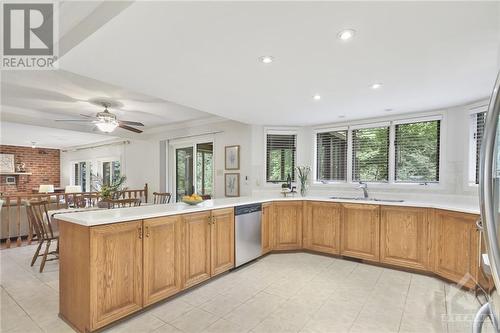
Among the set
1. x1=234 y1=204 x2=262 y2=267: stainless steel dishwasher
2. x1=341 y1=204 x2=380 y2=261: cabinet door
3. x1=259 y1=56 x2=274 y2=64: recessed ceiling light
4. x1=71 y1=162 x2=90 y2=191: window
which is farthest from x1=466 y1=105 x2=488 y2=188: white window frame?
x1=71 y1=162 x2=90 y2=191: window

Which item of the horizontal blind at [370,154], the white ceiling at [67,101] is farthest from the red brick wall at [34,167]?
the horizontal blind at [370,154]

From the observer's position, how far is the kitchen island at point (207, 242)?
6.48ft

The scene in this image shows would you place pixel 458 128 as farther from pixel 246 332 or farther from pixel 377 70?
pixel 246 332

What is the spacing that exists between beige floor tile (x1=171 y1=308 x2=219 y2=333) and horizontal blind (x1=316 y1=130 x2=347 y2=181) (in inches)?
126

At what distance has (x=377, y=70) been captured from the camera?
2238 mm

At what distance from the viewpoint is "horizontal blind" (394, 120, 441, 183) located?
12.0 ft

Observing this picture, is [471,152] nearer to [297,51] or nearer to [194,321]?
[297,51]

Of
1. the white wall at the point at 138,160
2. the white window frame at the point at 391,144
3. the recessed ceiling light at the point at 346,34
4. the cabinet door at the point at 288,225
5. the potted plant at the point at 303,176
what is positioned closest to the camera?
the recessed ceiling light at the point at 346,34

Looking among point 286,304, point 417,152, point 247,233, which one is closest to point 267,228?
point 247,233

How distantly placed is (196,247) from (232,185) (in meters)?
2.16

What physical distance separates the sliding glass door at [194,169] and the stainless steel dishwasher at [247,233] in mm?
1931

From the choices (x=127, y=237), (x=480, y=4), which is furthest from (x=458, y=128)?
(x=127, y=237)

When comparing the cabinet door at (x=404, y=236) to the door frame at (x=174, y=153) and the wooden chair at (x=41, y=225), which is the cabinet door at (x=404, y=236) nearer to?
the door frame at (x=174, y=153)

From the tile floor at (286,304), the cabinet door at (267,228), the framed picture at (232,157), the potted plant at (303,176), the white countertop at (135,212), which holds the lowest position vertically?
the tile floor at (286,304)
